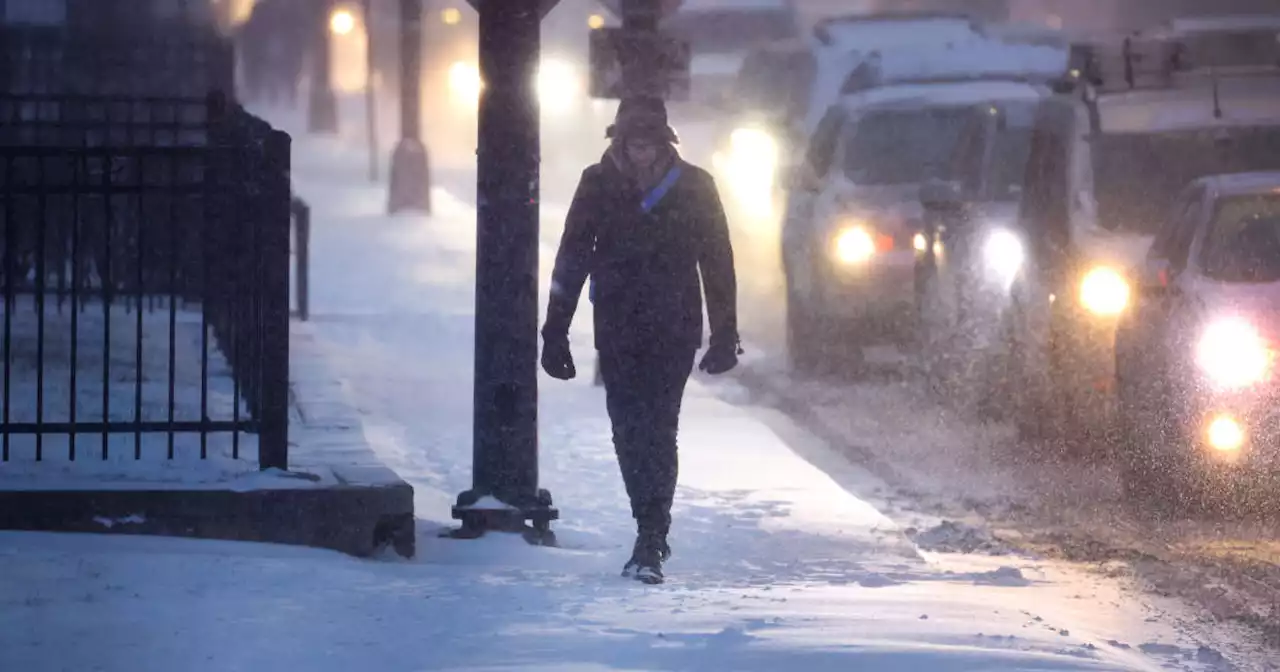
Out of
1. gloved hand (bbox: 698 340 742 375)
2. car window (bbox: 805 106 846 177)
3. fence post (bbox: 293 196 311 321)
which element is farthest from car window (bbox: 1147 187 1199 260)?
fence post (bbox: 293 196 311 321)

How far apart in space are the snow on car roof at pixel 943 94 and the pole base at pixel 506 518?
28.3 feet

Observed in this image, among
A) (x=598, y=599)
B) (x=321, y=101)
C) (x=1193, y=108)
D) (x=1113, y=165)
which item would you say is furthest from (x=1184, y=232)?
(x=321, y=101)

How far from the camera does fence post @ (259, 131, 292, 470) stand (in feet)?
27.3

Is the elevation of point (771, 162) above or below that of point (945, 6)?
below

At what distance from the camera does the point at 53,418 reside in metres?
9.95

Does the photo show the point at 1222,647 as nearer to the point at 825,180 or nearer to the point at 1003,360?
the point at 1003,360

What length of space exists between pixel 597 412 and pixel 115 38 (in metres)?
9.71

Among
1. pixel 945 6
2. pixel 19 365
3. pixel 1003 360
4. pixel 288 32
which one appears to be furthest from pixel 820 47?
pixel 288 32

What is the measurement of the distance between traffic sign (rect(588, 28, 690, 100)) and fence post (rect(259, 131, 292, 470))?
4.25 m

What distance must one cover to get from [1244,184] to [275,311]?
5.00 metres

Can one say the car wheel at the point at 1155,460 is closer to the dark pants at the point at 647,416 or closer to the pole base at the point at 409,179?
the dark pants at the point at 647,416

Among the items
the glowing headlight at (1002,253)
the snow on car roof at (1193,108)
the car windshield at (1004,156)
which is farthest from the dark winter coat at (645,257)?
the car windshield at (1004,156)

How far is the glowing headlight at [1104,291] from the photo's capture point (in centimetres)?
1198

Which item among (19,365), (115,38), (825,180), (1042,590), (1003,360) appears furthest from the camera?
(115,38)
